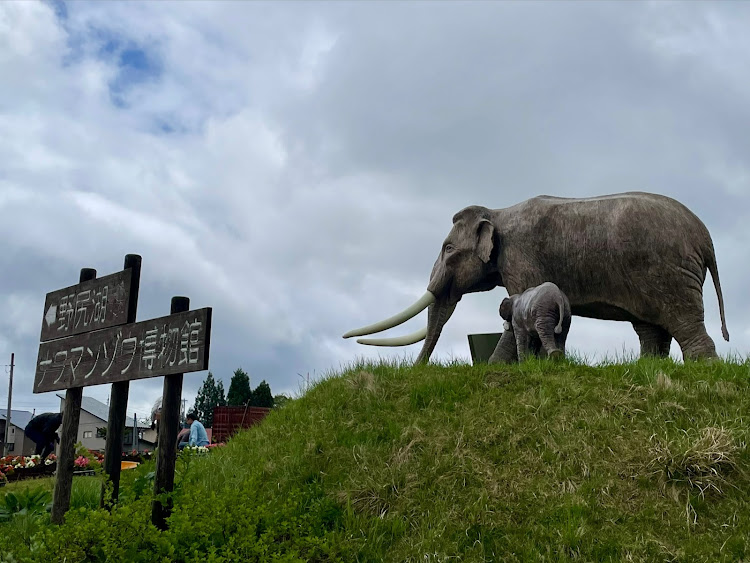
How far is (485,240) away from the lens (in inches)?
377

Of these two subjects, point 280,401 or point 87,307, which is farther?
point 280,401

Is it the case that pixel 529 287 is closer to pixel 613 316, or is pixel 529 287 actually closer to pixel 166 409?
pixel 613 316

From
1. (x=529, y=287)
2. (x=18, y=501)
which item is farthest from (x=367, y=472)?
(x=18, y=501)

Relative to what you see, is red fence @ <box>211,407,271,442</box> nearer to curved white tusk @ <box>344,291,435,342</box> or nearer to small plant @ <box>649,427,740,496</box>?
curved white tusk @ <box>344,291,435,342</box>

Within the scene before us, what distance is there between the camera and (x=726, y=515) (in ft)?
17.5

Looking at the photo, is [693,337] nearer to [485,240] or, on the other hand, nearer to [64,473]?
[485,240]

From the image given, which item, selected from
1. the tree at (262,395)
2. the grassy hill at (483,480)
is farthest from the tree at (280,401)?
the tree at (262,395)

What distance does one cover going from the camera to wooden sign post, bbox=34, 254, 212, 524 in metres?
5.40

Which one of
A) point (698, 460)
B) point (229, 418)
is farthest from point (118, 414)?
point (229, 418)

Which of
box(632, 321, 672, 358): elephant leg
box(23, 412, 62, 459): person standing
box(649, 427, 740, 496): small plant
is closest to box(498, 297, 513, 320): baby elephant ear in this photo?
box(632, 321, 672, 358): elephant leg

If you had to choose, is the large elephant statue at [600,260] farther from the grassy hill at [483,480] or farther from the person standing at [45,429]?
the person standing at [45,429]

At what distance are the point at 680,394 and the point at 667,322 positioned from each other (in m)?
1.92

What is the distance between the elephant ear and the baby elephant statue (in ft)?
3.93

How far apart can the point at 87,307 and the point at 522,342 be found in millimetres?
4661
